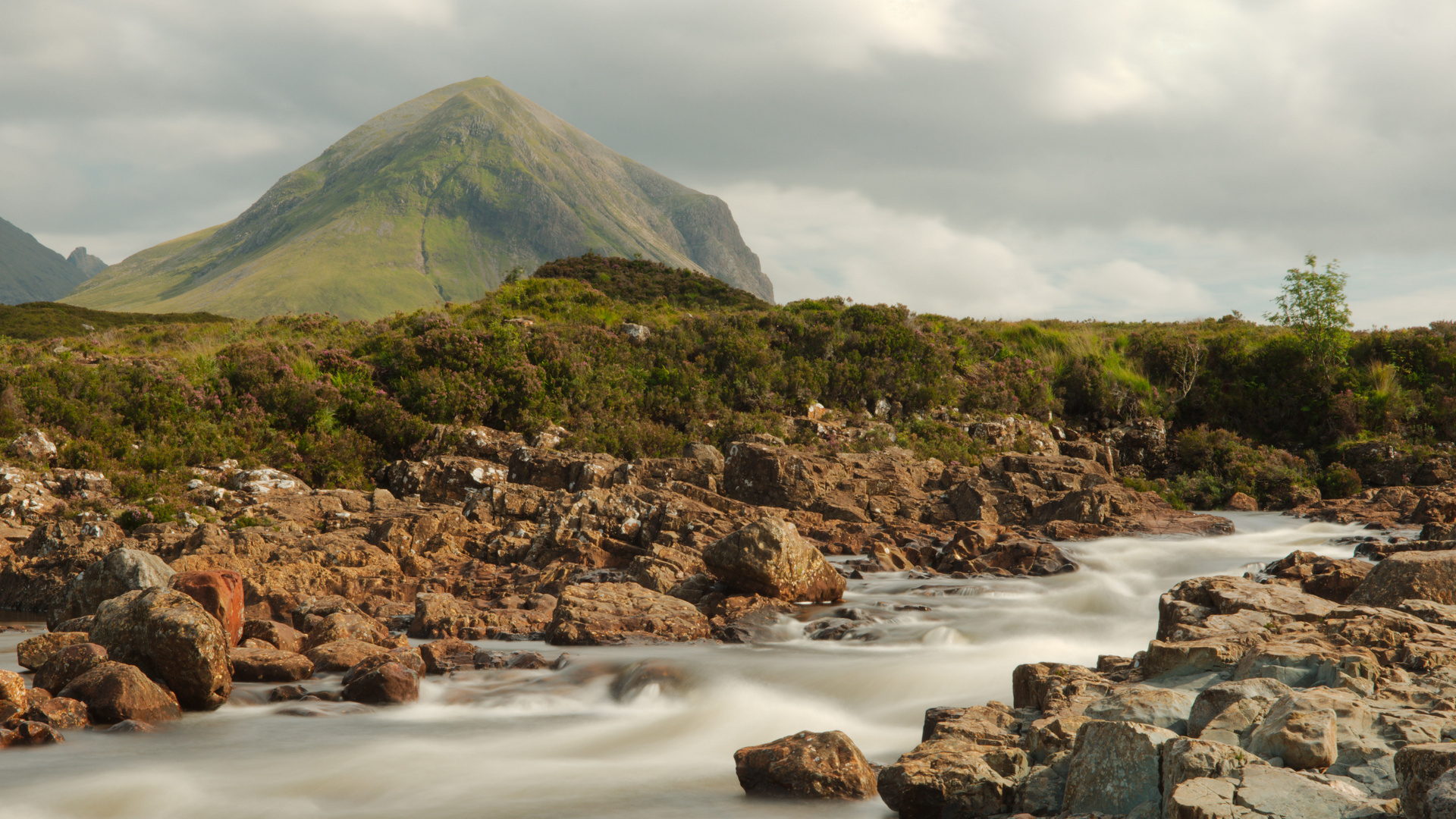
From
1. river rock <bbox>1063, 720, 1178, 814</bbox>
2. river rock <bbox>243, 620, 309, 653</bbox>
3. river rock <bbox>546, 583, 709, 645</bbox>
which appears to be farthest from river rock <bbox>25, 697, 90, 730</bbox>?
river rock <bbox>1063, 720, 1178, 814</bbox>

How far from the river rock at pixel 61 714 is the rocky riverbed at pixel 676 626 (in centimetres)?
3

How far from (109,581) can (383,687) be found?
479 centimetres

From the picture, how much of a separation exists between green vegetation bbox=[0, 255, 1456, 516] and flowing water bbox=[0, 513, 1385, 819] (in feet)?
28.4

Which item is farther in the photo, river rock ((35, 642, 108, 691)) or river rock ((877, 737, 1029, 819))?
river rock ((35, 642, 108, 691))

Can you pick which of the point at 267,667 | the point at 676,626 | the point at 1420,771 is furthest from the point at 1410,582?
the point at 267,667

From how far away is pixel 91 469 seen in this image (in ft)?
51.5

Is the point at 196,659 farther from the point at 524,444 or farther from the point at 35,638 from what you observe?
the point at 524,444

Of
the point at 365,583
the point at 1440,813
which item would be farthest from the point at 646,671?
the point at 1440,813

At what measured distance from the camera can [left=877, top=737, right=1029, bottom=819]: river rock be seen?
479 cm

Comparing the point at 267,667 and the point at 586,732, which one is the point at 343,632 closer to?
the point at 267,667

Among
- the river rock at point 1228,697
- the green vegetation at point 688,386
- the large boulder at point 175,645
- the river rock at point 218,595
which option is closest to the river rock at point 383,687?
the large boulder at point 175,645

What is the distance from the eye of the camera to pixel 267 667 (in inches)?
333

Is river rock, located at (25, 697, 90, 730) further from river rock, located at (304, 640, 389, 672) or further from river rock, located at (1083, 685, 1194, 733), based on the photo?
river rock, located at (1083, 685, 1194, 733)

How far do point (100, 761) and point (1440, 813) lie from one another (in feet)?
28.2
